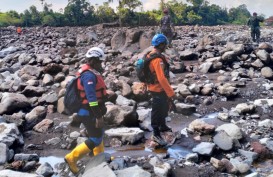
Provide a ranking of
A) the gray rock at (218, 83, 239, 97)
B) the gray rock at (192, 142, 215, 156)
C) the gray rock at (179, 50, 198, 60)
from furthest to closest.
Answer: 1. the gray rock at (179, 50, 198, 60)
2. the gray rock at (218, 83, 239, 97)
3. the gray rock at (192, 142, 215, 156)

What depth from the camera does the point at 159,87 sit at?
18.7 ft

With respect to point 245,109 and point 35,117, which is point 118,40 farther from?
point 245,109

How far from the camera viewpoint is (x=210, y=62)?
37.7ft

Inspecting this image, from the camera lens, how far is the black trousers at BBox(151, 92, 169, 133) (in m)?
5.81

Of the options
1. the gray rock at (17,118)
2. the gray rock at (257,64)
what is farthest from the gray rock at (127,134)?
the gray rock at (257,64)

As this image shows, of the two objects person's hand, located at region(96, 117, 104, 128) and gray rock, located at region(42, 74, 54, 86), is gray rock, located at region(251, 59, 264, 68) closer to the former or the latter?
gray rock, located at region(42, 74, 54, 86)

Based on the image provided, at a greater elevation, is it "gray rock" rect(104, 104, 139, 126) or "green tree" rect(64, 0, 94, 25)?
"green tree" rect(64, 0, 94, 25)

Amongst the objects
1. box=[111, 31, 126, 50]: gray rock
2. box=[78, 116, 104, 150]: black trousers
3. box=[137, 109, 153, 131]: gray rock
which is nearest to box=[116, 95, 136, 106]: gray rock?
box=[137, 109, 153, 131]: gray rock

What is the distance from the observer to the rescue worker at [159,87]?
213 inches

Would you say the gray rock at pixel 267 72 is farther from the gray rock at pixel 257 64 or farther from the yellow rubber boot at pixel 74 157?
the yellow rubber boot at pixel 74 157

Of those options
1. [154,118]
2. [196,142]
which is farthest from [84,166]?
[196,142]

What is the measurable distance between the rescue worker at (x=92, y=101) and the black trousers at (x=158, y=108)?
1295 mm

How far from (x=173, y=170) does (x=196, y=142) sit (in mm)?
1233

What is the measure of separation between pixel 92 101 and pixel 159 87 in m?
1.61
